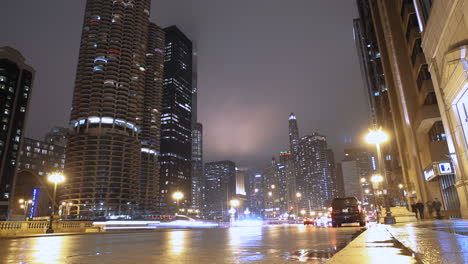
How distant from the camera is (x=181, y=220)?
43812mm

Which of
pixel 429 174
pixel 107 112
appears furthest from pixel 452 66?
pixel 107 112

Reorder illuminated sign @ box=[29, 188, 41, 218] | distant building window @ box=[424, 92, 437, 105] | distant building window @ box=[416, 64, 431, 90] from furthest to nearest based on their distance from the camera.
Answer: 1. illuminated sign @ box=[29, 188, 41, 218]
2. distant building window @ box=[424, 92, 437, 105]
3. distant building window @ box=[416, 64, 431, 90]

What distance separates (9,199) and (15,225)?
90911mm

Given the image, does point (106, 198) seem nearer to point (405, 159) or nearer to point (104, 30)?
point (104, 30)

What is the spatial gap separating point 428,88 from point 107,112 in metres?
154

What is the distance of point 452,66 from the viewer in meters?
17.6

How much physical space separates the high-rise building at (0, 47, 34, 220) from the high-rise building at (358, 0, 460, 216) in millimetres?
105721

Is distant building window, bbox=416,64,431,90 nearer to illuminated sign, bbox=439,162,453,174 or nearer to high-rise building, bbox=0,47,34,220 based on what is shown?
illuminated sign, bbox=439,162,453,174

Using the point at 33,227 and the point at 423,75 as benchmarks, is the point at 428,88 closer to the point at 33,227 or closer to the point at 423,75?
the point at 423,75

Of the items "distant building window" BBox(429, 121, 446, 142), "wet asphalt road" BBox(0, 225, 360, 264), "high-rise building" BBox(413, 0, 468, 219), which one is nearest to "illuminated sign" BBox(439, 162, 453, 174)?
"distant building window" BBox(429, 121, 446, 142)

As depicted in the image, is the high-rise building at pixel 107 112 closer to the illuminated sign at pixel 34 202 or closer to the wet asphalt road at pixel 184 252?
the illuminated sign at pixel 34 202

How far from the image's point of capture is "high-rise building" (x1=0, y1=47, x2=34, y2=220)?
324 feet

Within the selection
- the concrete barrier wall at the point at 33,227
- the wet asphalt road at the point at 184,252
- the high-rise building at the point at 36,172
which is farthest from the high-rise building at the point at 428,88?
the high-rise building at the point at 36,172

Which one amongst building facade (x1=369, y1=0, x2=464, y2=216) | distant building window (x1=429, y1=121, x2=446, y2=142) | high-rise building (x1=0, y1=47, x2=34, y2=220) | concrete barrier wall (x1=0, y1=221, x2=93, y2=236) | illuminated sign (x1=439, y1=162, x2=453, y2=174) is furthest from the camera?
high-rise building (x1=0, y1=47, x2=34, y2=220)
